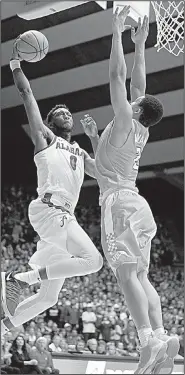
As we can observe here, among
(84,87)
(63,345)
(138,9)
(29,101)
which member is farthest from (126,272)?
(84,87)

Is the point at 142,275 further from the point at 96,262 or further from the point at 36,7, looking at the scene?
the point at 36,7

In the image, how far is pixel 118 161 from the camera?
5027mm

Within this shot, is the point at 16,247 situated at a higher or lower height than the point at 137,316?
lower

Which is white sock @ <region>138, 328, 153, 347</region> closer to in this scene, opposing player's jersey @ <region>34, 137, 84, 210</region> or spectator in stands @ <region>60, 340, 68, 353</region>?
opposing player's jersey @ <region>34, 137, 84, 210</region>

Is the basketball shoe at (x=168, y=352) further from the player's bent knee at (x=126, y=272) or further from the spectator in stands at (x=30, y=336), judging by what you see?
the spectator in stands at (x=30, y=336)

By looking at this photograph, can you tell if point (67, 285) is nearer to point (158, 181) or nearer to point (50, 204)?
point (158, 181)

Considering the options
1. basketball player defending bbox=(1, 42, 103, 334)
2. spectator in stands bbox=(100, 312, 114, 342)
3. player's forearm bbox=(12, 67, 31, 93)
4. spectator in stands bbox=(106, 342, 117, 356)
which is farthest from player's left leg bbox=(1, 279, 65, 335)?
spectator in stands bbox=(100, 312, 114, 342)

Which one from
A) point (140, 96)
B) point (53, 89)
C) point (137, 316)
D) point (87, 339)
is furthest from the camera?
point (53, 89)

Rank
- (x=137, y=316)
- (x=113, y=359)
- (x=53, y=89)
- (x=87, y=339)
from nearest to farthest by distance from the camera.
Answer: (x=137, y=316) → (x=113, y=359) → (x=87, y=339) → (x=53, y=89)

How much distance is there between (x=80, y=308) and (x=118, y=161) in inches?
314

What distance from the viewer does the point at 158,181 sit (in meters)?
16.7

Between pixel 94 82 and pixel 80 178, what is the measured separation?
25.1 feet

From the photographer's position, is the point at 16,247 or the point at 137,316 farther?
the point at 16,247

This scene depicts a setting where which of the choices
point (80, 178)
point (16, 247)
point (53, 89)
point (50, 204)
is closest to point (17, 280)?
point (50, 204)
